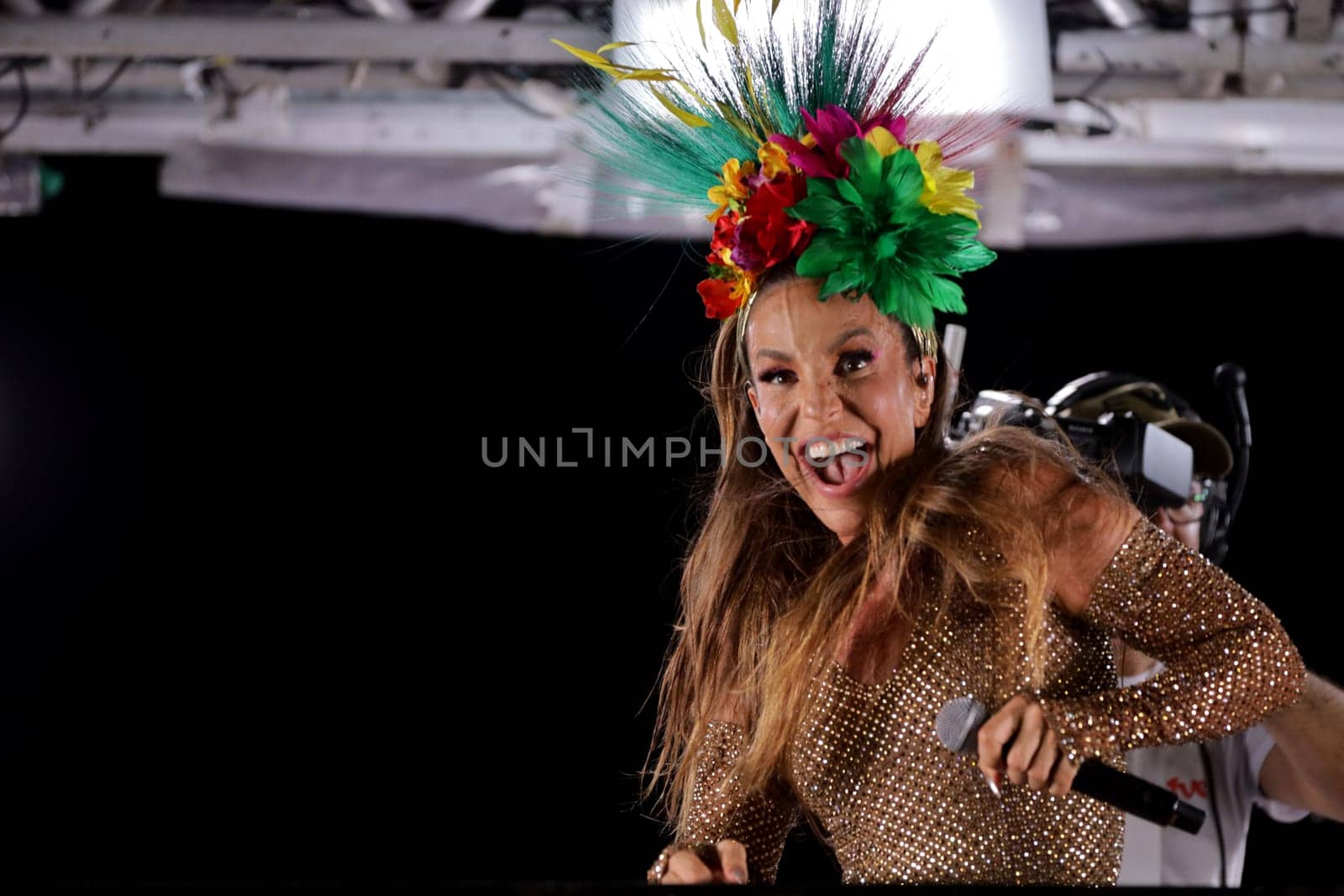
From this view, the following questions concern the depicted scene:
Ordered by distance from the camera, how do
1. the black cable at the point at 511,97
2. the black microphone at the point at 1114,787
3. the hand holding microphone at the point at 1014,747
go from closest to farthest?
the black microphone at the point at 1114,787, the hand holding microphone at the point at 1014,747, the black cable at the point at 511,97

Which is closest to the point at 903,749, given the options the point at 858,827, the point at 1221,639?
the point at 858,827

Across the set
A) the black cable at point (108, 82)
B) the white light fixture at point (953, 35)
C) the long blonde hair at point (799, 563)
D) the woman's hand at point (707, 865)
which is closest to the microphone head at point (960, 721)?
the long blonde hair at point (799, 563)

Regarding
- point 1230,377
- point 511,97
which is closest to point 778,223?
point 1230,377

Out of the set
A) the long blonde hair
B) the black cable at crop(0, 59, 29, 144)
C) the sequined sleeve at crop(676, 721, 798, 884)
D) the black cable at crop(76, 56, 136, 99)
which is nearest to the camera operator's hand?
the long blonde hair

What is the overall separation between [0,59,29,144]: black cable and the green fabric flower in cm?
254

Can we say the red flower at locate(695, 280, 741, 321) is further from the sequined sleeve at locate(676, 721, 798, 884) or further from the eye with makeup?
the sequined sleeve at locate(676, 721, 798, 884)

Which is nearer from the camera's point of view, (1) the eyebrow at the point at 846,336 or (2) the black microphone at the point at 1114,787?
(2) the black microphone at the point at 1114,787

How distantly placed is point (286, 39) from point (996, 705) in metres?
2.33

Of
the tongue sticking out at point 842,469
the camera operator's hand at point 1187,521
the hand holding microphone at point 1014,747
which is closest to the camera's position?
the hand holding microphone at point 1014,747

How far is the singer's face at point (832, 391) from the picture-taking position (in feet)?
4.68

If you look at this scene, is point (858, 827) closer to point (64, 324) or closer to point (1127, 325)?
point (1127, 325)

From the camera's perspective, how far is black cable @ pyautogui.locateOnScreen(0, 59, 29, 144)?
3189 millimetres

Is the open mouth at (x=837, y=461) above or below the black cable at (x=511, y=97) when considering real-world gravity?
below

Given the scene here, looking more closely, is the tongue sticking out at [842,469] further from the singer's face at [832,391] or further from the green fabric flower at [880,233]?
the green fabric flower at [880,233]
